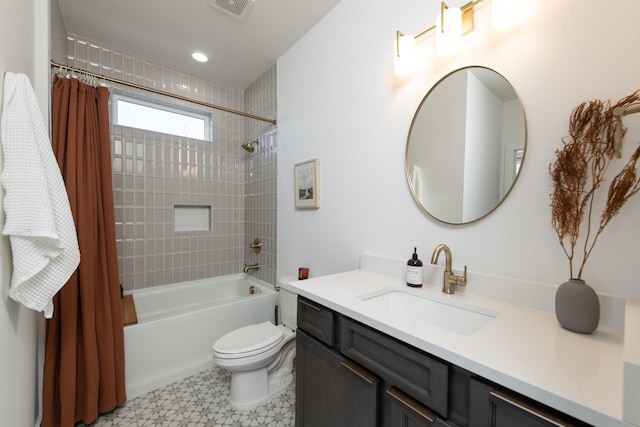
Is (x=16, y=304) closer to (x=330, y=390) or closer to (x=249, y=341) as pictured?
(x=249, y=341)

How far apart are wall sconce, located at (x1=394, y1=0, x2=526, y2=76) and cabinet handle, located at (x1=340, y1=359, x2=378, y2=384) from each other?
137cm

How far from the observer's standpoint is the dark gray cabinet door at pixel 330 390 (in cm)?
91

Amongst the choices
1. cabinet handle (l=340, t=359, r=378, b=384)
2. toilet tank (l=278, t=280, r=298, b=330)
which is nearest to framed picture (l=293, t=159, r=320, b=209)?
toilet tank (l=278, t=280, r=298, b=330)

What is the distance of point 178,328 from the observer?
6.41 ft

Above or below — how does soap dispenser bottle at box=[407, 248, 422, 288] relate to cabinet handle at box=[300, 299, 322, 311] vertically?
above

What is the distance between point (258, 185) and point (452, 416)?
247 centimetres

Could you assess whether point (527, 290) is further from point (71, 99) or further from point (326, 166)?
point (71, 99)

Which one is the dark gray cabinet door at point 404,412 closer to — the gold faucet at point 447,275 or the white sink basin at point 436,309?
the white sink basin at point 436,309

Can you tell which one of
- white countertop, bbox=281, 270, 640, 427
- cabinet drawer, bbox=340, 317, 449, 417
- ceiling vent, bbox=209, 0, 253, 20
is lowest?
cabinet drawer, bbox=340, 317, 449, 417

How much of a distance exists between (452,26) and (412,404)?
4.77ft

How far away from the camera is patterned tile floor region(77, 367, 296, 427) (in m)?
1.51

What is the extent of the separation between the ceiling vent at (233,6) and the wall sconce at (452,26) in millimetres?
1136

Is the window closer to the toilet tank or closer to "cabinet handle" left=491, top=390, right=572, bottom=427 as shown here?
the toilet tank

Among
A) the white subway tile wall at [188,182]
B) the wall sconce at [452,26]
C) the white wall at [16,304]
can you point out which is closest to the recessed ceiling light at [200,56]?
the white subway tile wall at [188,182]
